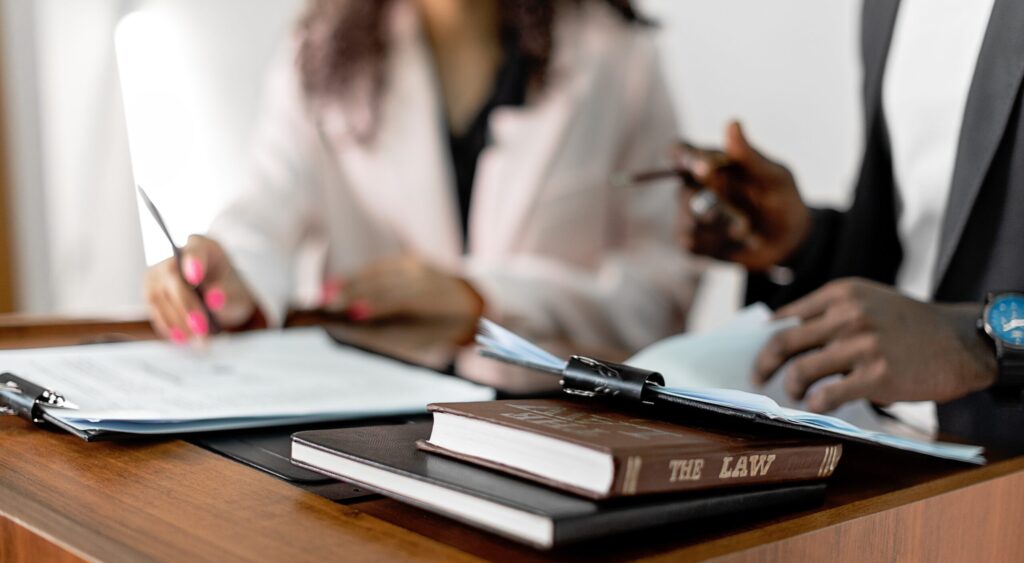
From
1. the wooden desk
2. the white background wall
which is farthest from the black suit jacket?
the white background wall

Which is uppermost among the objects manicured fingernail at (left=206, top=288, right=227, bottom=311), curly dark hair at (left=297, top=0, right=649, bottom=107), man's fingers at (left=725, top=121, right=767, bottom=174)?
curly dark hair at (left=297, top=0, right=649, bottom=107)

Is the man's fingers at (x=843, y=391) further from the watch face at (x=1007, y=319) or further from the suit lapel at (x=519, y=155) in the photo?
the suit lapel at (x=519, y=155)

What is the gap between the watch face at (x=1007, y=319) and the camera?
25.5 inches

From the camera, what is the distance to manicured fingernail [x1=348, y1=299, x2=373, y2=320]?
56.9 inches

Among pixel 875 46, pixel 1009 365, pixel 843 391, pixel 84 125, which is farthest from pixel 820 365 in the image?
pixel 84 125

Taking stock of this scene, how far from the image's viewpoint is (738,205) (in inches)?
38.3

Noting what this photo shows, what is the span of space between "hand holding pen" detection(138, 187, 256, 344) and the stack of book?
322 mm

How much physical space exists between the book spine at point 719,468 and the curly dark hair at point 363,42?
138 cm

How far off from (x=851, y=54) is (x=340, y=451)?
1.55 meters

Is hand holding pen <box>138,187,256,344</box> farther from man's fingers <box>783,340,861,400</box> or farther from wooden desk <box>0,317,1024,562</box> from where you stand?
man's fingers <box>783,340,861,400</box>

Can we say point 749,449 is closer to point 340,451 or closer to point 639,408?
point 639,408

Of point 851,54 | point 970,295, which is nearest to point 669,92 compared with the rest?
point 851,54

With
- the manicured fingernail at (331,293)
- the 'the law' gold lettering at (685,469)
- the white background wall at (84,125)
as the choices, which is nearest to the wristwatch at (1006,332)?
the 'the law' gold lettering at (685,469)

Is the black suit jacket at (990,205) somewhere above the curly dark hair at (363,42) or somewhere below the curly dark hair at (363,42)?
below
